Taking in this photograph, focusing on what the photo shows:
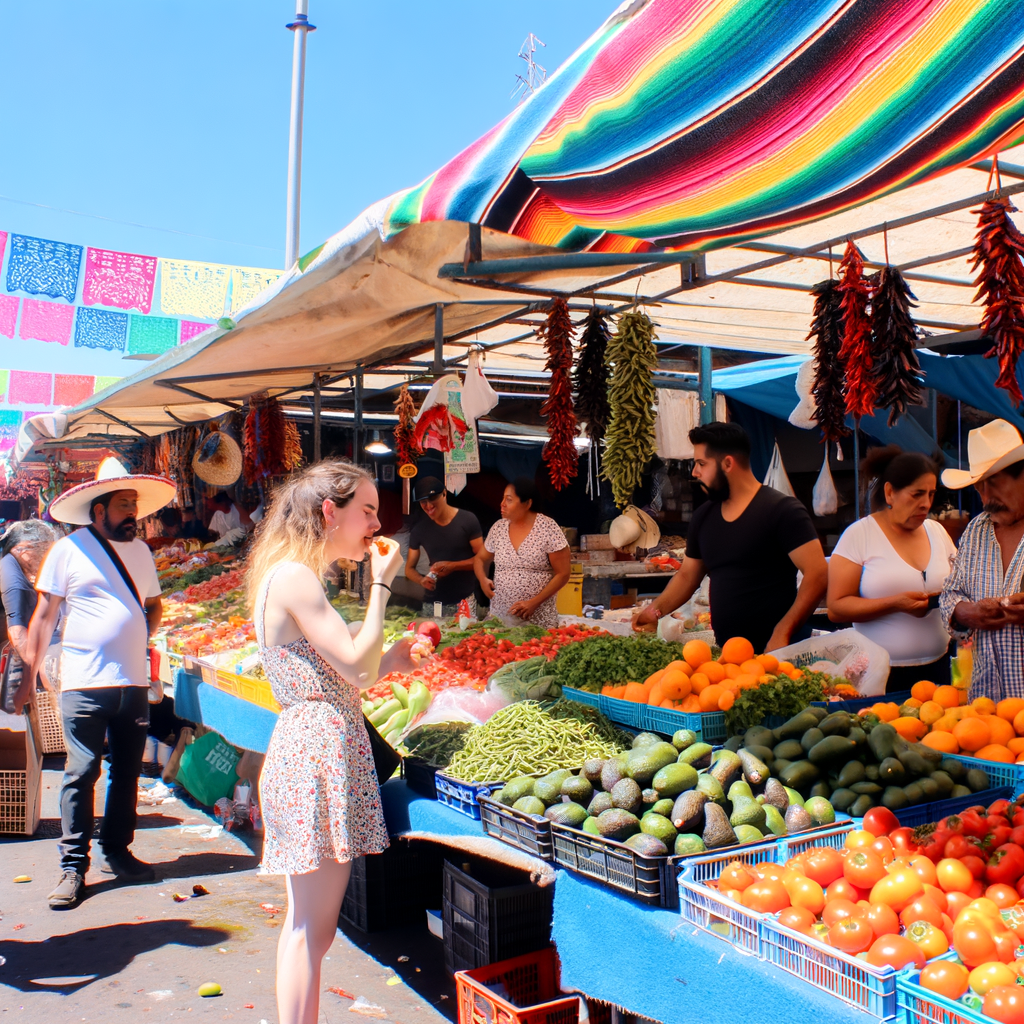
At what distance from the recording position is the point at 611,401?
508cm

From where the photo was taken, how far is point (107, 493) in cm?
515

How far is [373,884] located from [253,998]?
0.73 metres

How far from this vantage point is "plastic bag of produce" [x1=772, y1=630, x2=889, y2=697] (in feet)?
12.5

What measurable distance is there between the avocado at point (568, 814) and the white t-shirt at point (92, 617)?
3.11 metres

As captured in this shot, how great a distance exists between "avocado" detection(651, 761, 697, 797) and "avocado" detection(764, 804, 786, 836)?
0.23m

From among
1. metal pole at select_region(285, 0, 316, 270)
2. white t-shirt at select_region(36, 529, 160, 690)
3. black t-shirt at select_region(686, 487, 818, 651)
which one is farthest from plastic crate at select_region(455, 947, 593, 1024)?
metal pole at select_region(285, 0, 316, 270)

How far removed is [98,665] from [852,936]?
13.6 feet

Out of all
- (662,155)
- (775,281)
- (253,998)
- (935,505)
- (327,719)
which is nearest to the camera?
(662,155)

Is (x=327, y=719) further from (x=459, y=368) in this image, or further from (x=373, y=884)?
(x=459, y=368)

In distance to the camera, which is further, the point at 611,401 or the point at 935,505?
the point at 935,505

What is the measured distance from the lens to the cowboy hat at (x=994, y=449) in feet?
11.8

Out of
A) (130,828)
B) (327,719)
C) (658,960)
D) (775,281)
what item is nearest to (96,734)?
(130,828)

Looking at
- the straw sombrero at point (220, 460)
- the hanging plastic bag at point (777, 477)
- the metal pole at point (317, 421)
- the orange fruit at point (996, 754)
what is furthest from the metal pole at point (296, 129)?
the orange fruit at point (996, 754)

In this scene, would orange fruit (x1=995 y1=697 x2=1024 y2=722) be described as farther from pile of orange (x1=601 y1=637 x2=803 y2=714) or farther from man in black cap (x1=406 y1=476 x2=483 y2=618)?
man in black cap (x1=406 y1=476 x2=483 y2=618)
